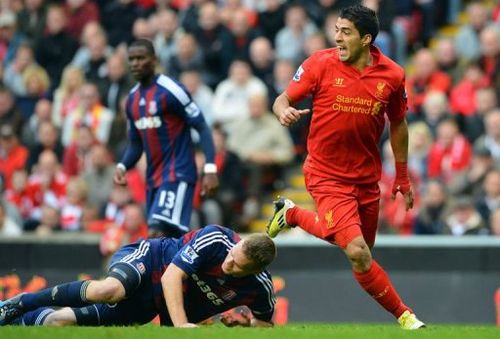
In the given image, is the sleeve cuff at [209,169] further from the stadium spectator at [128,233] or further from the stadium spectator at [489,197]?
the stadium spectator at [489,197]

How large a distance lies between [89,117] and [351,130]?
9621 mm

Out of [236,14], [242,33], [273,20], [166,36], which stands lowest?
[166,36]

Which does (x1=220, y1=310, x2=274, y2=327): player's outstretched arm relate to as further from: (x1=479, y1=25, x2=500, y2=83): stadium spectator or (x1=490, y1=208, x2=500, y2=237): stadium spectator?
(x1=479, y1=25, x2=500, y2=83): stadium spectator

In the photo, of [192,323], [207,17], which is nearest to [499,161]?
Result: [207,17]

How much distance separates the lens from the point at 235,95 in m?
19.3

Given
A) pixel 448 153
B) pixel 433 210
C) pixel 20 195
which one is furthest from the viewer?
pixel 20 195

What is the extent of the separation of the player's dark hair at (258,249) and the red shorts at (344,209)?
0.67 metres

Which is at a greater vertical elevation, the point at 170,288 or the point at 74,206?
the point at 170,288

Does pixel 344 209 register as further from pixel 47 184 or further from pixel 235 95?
pixel 47 184

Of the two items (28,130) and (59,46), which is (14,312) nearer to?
(28,130)

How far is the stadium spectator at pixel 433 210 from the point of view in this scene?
16797 millimetres

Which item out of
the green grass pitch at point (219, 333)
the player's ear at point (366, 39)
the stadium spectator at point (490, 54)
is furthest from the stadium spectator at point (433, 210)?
the green grass pitch at point (219, 333)

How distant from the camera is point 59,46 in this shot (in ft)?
73.8

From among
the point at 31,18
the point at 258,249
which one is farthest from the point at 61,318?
the point at 31,18
